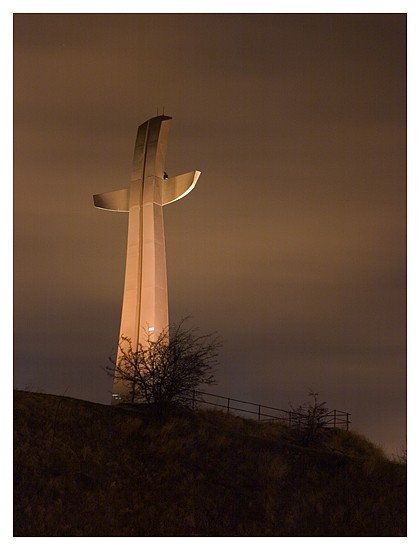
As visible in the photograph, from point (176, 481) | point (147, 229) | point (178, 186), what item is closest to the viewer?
point (176, 481)

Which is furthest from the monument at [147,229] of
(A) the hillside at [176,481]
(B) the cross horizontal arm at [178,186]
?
(A) the hillside at [176,481]

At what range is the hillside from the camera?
21.6m

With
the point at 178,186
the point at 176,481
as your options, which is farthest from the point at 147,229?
the point at 176,481

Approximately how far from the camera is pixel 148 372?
30781 millimetres

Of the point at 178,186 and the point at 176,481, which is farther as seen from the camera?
the point at 178,186

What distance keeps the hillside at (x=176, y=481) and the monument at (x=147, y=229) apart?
4946mm

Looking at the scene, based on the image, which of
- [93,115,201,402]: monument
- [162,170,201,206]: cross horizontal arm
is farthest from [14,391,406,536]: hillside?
[162,170,201,206]: cross horizontal arm

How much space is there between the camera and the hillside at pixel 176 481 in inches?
850

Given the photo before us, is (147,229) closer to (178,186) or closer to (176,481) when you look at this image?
(178,186)

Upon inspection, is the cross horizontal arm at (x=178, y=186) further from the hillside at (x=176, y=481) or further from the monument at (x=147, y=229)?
the hillside at (x=176, y=481)

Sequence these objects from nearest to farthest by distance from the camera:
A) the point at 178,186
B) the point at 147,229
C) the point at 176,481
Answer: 1. the point at 176,481
2. the point at 147,229
3. the point at 178,186

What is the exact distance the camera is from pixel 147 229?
112ft

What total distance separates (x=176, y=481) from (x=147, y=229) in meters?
12.7
